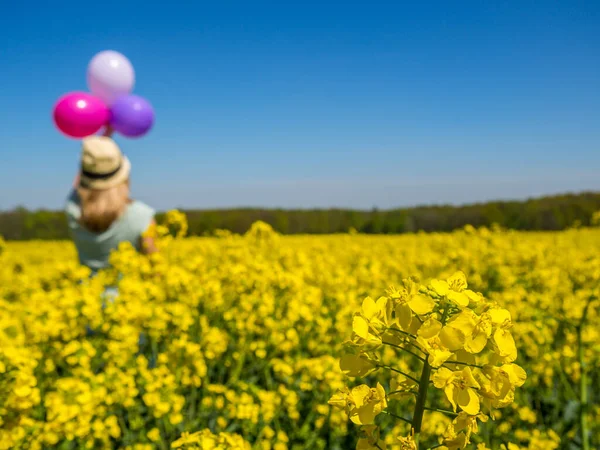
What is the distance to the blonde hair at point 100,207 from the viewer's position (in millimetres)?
3854

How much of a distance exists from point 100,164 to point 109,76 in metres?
1.39

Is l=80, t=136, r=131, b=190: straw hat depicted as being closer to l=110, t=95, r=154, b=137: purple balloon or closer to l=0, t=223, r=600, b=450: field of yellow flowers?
l=110, t=95, r=154, b=137: purple balloon

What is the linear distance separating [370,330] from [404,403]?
2090mm

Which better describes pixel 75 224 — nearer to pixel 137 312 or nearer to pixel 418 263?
pixel 137 312

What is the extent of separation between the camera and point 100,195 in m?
3.89

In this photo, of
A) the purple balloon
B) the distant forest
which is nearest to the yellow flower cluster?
the purple balloon

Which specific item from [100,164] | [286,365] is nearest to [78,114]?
[100,164]

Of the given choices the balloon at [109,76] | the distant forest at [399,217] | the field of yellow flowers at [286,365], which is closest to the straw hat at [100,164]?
the field of yellow flowers at [286,365]

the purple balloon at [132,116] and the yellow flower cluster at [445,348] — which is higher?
the purple balloon at [132,116]

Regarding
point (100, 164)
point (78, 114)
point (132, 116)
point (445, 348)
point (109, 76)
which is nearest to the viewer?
point (445, 348)

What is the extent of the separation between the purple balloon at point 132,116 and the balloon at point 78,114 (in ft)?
0.48

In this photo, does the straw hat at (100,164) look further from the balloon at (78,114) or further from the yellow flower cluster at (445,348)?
the yellow flower cluster at (445,348)

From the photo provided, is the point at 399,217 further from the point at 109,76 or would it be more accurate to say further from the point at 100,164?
the point at 100,164

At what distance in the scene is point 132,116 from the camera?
173 inches
